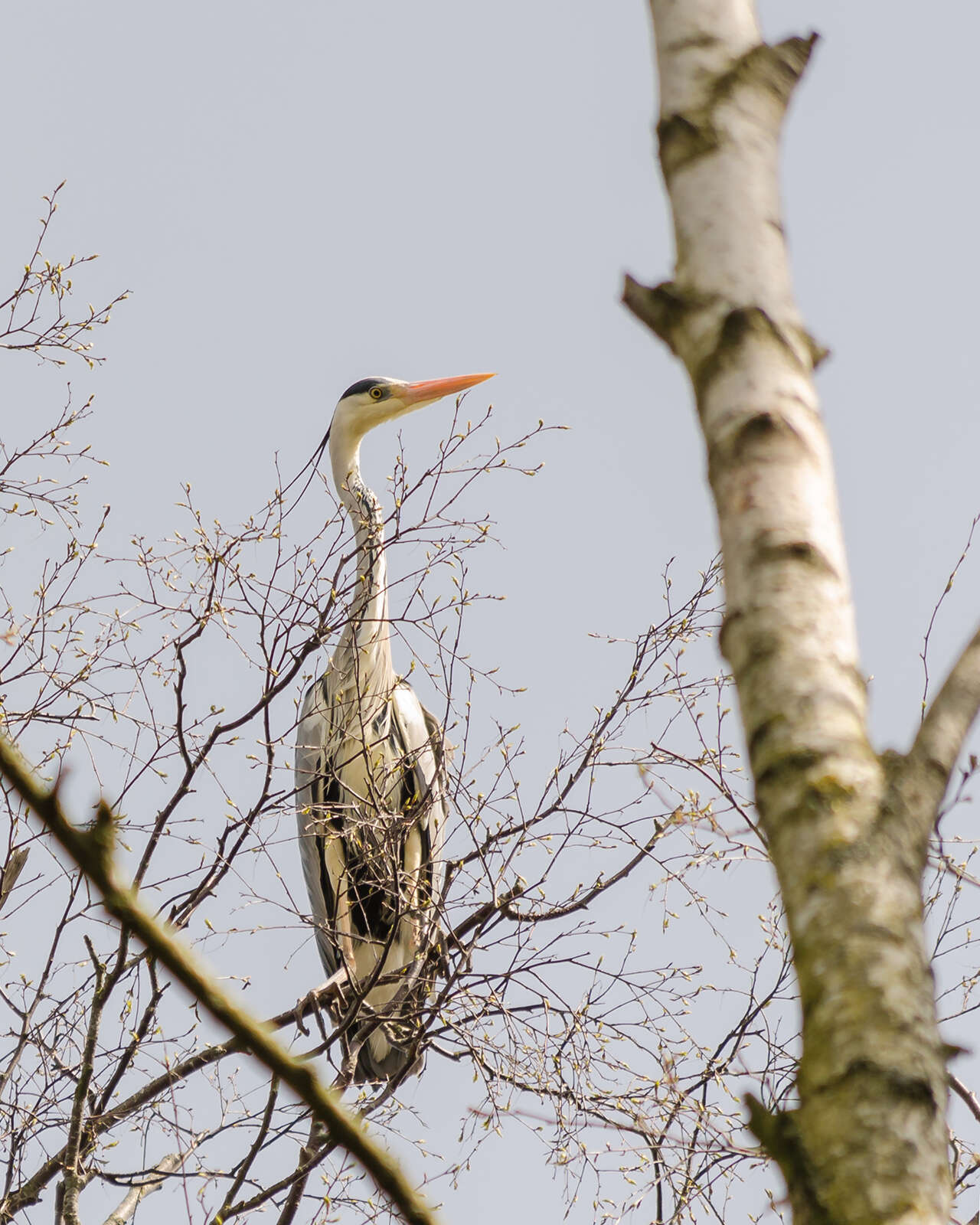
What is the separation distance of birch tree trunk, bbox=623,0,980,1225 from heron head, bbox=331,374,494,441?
18.1 ft

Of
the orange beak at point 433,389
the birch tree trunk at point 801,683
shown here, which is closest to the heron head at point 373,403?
the orange beak at point 433,389

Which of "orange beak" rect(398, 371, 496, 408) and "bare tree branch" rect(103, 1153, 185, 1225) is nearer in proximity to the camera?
"bare tree branch" rect(103, 1153, 185, 1225)

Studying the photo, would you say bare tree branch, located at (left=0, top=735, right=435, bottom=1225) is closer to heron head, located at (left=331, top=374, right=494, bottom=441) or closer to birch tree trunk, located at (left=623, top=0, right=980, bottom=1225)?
birch tree trunk, located at (left=623, top=0, right=980, bottom=1225)

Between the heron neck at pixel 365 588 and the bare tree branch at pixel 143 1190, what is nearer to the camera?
the bare tree branch at pixel 143 1190

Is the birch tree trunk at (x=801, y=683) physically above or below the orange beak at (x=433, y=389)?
Result: below

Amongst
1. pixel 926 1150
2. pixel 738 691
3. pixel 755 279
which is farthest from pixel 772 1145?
pixel 755 279

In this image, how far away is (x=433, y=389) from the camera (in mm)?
7207

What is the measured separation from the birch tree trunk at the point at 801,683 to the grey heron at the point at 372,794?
232 cm

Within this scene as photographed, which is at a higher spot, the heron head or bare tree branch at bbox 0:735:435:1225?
the heron head

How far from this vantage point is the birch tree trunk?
3.17 ft

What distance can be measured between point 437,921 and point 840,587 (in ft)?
8.63

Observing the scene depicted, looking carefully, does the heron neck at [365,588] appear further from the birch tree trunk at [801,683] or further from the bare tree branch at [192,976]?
the bare tree branch at [192,976]

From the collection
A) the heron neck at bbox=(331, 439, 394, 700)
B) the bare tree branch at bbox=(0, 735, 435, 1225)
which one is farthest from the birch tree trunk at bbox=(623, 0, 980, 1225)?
the heron neck at bbox=(331, 439, 394, 700)

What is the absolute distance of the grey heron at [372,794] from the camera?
12.6 feet
